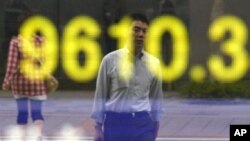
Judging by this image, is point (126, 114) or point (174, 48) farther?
point (174, 48)

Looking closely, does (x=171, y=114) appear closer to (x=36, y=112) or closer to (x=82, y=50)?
(x=36, y=112)

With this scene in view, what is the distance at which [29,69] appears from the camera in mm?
6320

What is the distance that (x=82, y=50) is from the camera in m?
4.84

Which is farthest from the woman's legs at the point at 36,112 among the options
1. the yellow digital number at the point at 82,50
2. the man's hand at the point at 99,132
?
the man's hand at the point at 99,132

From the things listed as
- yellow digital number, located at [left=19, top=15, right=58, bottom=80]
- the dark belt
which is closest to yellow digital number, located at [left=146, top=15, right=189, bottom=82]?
the dark belt

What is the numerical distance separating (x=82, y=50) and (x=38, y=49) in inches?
42.0

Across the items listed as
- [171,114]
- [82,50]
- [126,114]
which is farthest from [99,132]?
[171,114]

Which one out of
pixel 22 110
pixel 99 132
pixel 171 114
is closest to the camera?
pixel 99 132

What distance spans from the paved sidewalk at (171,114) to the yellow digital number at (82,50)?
291 centimetres

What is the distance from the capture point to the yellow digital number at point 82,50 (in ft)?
16.0

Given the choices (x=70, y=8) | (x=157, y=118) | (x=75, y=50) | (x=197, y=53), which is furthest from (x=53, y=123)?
(x=157, y=118)

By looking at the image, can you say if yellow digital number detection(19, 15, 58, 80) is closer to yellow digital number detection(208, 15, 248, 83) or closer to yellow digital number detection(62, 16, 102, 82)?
yellow digital number detection(62, 16, 102, 82)

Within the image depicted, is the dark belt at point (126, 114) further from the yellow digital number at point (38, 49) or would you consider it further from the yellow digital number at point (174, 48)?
the yellow digital number at point (38, 49)

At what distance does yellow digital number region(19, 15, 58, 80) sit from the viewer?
5.31m
